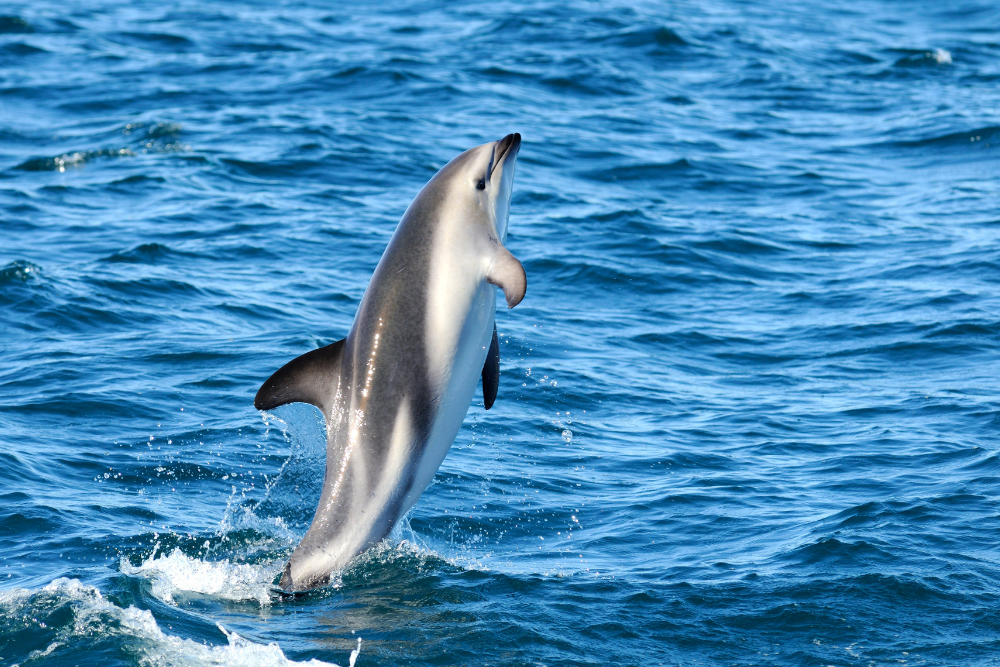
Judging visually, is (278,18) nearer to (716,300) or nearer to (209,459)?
(716,300)

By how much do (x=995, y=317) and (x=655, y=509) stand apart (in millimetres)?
6378

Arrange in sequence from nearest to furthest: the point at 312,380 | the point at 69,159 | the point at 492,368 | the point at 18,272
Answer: the point at 312,380, the point at 492,368, the point at 18,272, the point at 69,159

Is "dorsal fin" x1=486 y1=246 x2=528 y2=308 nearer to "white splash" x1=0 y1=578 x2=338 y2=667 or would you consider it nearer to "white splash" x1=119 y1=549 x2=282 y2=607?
"white splash" x1=0 y1=578 x2=338 y2=667

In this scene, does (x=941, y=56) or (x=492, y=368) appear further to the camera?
(x=941, y=56)

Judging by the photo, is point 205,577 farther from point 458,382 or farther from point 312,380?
point 458,382

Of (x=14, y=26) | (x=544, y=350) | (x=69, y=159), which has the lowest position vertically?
(x=544, y=350)

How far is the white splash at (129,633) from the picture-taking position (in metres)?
6.85

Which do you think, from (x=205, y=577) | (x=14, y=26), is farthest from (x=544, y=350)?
(x=14, y=26)

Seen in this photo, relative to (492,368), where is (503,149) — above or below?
above

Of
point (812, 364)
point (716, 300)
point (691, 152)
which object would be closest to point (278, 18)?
point (691, 152)

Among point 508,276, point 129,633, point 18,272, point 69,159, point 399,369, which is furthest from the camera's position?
point 69,159

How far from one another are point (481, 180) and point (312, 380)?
160cm

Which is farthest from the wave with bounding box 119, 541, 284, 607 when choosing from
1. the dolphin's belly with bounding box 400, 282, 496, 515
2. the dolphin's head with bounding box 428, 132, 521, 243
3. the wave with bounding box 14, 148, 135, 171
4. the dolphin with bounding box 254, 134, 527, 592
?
the wave with bounding box 14, 148, 135, 171

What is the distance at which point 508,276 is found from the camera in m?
7.40
